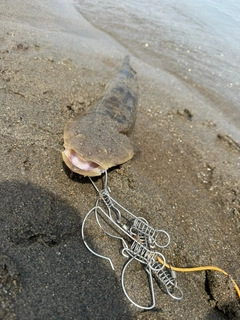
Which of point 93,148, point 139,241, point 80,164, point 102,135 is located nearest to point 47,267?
point 139,241

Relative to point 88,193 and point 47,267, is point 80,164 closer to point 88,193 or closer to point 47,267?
point 88,193

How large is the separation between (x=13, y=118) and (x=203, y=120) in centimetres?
337

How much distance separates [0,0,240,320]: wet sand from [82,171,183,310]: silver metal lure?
0.27 feet

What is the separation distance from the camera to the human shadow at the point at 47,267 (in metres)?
2.12

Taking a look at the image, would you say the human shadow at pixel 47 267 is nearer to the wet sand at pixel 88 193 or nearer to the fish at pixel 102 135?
the wet sand at pixel 88 193

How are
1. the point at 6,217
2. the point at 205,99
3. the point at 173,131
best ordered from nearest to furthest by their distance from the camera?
1. the point at 6,217
2. the point at 173,131
3. the point at 205,99

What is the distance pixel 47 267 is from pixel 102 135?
1689 millimetres

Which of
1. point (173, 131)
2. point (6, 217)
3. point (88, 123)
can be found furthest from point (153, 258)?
point (173, 131)

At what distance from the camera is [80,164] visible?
312 cm

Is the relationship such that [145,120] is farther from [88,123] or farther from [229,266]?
[229,266]

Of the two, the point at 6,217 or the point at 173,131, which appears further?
the point at 173,131

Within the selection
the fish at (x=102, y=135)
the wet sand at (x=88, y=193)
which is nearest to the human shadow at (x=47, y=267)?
the wet sand at (x=88, y=193)

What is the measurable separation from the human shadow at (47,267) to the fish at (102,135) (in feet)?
1.81

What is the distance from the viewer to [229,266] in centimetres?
305
